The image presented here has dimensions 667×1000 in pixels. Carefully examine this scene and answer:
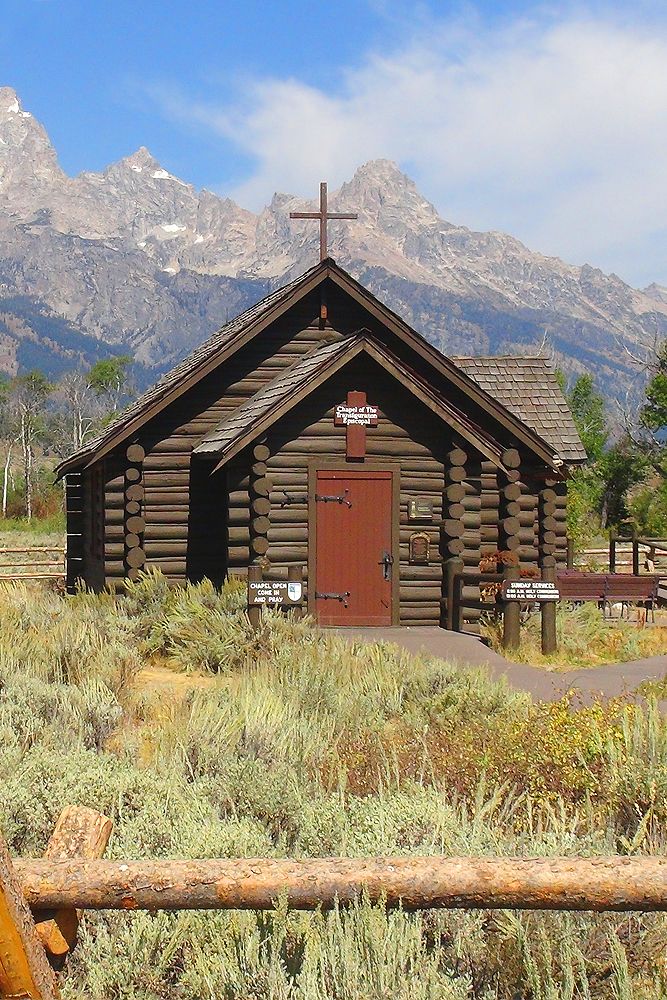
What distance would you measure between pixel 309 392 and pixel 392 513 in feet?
7.79

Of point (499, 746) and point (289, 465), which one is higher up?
point (289, 465)

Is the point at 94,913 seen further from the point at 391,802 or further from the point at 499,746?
the point at 499,746

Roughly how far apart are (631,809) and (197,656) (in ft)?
22.7

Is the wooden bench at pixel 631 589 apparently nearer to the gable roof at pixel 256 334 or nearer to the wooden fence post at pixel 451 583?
the gable roof at pixel 256 334

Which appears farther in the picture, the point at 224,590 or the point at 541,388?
the point at 541,388

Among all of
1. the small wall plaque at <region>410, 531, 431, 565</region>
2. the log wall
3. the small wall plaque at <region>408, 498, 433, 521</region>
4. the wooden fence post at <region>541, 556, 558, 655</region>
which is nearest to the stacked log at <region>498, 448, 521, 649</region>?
the log wall

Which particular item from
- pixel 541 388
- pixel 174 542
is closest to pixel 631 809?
pixel 174 542

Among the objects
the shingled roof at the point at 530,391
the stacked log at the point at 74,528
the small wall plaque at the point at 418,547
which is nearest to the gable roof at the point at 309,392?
the small wall plaque at the point at 418,547

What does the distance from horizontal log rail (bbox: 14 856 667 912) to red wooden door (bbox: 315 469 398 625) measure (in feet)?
40.1

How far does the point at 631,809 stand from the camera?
621cm

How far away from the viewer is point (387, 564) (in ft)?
54.4

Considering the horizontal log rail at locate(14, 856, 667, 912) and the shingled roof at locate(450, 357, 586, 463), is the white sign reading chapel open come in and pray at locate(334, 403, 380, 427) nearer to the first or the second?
the shingled roof at locate(450, 357, 586, 463)

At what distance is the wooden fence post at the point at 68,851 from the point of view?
400cm

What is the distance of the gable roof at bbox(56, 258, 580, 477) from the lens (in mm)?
16578
